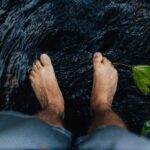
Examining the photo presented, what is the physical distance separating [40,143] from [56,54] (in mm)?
923

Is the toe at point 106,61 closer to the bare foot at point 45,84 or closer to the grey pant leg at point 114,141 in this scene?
the bare foot at point 45,84

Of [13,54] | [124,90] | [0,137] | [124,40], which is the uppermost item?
[0,137]

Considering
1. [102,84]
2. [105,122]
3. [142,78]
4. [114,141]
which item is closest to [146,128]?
[142,78]

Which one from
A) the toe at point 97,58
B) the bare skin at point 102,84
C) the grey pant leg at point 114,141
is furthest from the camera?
the toe at point 97,58

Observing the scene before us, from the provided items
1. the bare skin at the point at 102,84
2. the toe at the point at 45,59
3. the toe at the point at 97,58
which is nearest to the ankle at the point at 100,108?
the bare skin at the point at 102,84

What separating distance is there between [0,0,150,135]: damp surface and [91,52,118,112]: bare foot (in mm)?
42

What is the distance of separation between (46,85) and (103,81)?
32cm

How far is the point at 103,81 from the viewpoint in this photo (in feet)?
7.93

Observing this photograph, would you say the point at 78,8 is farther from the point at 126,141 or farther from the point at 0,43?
the point at 126,141

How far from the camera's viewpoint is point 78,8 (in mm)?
2373

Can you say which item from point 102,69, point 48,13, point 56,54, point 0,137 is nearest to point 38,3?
point 48,13

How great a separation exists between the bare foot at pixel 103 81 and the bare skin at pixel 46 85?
193 millimetres

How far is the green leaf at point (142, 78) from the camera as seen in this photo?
7.22 feet

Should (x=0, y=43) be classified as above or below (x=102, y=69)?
above
